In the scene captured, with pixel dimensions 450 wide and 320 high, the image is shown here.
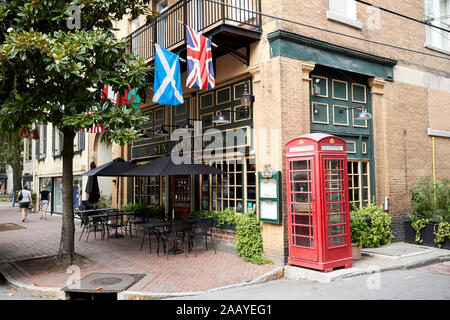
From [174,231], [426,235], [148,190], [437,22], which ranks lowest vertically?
[426,235]

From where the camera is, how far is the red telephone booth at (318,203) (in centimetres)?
711

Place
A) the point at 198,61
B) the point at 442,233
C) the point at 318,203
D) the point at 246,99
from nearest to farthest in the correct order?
the point at 318,203 → the point at 198,61 → the point at 246,99 → the point at 442,233

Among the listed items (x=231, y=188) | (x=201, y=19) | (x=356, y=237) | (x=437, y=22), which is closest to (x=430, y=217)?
(x=356, y=237)

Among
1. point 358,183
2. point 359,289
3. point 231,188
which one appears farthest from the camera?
point 358,183

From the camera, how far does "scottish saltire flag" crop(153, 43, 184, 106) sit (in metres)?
8.16

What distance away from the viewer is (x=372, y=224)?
9.31 meters

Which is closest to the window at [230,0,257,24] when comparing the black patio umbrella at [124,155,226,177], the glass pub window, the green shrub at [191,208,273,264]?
the black patio umbrella at [124,155,226,177]

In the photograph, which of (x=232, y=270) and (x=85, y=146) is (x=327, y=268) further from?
(x=85, y=146)

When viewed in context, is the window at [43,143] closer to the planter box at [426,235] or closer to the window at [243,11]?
the window at [243,11]

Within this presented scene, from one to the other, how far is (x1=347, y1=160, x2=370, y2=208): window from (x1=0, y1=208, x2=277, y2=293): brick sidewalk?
11.7 feet

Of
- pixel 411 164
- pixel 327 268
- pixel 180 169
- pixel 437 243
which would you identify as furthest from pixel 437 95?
pixel 180 169

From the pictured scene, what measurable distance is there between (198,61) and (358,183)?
5588 mm

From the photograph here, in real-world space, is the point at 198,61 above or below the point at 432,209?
above

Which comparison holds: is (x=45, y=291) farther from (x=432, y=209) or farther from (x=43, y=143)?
(x=43, y=143)
